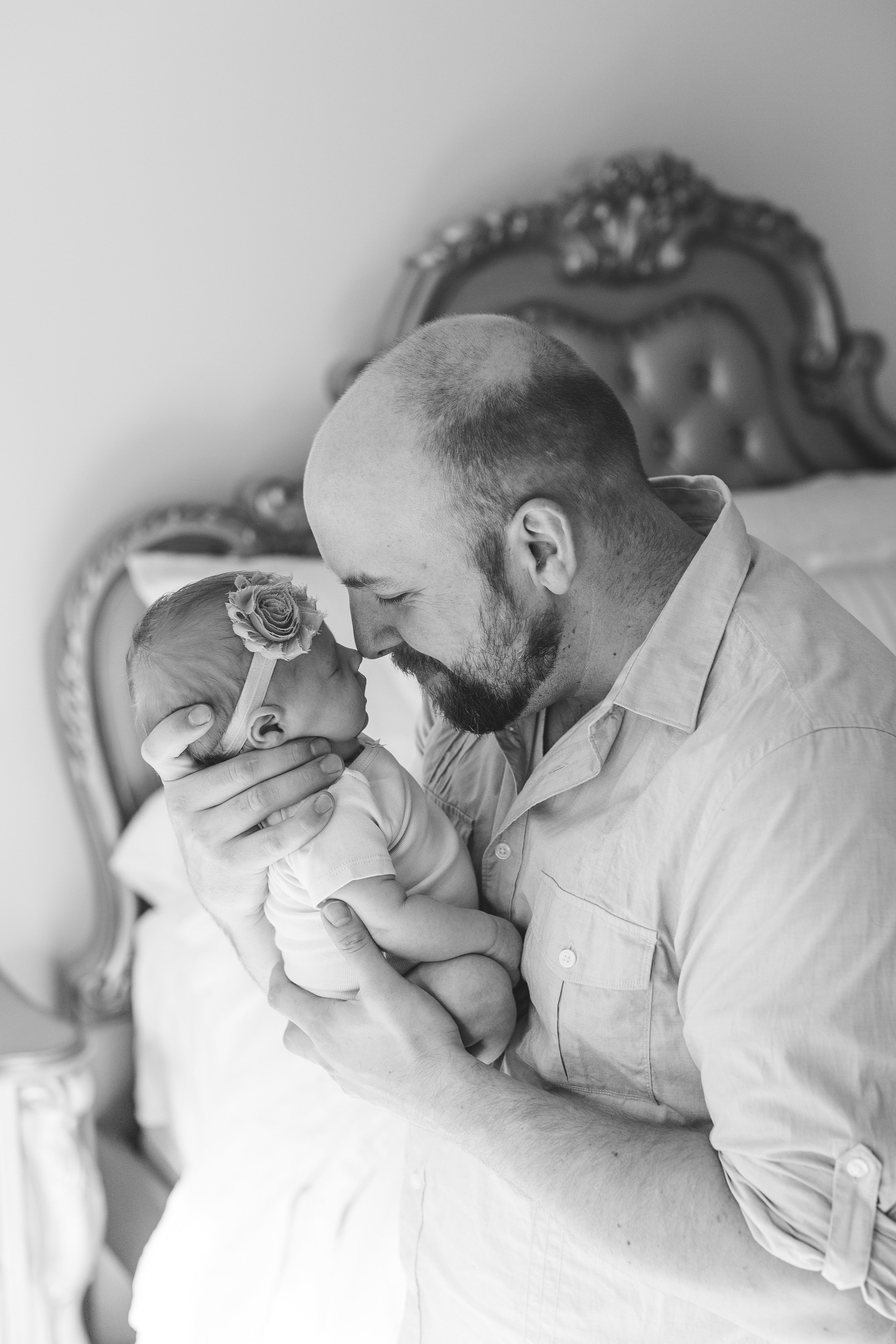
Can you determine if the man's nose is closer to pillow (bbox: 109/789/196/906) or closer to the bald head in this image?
the bald head

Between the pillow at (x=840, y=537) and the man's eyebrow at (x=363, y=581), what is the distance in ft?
4.05

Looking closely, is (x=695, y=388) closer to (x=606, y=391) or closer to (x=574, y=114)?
(x=574, y=114)

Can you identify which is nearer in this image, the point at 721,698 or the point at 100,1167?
the point at 721,698

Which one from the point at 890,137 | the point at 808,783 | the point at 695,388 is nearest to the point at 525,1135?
the point at 808,783

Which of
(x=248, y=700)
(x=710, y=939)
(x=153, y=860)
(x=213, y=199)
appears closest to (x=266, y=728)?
(x=248, y=700)

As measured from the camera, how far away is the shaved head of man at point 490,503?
1.12 meters

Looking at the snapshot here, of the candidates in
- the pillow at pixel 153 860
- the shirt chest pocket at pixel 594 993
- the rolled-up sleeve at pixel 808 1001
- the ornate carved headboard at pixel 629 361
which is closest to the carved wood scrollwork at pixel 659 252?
the ornate carved headboard at pixel 629 361

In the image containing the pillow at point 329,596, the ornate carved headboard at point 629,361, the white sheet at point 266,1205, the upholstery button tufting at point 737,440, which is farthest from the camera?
the upholstery button tufting at point 737,440

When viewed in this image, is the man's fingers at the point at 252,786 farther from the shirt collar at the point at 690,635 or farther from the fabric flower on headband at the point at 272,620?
the shirt collar at the point at 690,635

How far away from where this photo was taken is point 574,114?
250cm

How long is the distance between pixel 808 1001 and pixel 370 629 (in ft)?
1.93

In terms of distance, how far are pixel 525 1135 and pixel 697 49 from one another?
7.75 ft

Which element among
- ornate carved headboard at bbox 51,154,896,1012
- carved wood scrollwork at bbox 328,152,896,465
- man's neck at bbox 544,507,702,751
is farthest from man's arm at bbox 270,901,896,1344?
carved wood scrollwork at bbox 328,152,896,465

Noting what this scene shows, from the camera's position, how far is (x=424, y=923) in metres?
1.21
